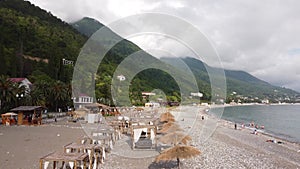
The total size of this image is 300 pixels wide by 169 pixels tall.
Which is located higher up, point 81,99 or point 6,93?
point 81,99

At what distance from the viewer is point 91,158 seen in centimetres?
848

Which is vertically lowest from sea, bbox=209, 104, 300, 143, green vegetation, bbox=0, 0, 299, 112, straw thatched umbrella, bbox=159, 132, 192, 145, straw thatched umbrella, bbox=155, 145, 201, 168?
sea, bbox=209, 104, 300, 143

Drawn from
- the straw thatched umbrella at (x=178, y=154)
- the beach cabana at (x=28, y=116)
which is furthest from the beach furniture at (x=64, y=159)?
the beach cabana at (x=28, y=116)

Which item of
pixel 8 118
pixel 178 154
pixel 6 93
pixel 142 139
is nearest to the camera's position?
pixel 178 154

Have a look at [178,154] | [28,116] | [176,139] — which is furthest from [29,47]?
[178,154]

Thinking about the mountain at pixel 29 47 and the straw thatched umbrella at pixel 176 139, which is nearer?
the straw thatched umbrella at pixel 176 139

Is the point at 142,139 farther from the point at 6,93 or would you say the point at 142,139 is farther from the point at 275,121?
the point at 275,121

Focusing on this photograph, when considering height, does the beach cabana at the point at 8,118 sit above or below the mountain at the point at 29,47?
below

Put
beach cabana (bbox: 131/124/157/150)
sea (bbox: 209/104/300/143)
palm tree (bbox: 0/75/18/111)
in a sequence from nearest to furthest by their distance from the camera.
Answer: beach cabana (bbox: 131/124/157/150) → palm tree (bbox: 0/75/18/111) → sea (bbox: 209/104/300/143)

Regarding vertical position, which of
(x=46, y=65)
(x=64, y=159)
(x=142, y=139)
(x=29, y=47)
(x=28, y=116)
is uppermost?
(x=29, y=47)

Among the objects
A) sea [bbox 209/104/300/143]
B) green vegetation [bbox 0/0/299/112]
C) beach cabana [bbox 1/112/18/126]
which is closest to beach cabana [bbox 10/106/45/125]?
beach cabana [bbox 1/112/18/126]

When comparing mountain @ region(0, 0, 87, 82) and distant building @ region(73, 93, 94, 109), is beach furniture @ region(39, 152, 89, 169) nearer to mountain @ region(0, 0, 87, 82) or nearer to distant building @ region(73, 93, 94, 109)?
mountain @ region(0, 0, 87, 82)

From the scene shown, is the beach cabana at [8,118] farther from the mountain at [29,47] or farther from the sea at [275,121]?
the sea at [275,121]

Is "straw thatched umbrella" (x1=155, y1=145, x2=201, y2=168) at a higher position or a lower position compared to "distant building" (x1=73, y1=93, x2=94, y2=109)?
lower
